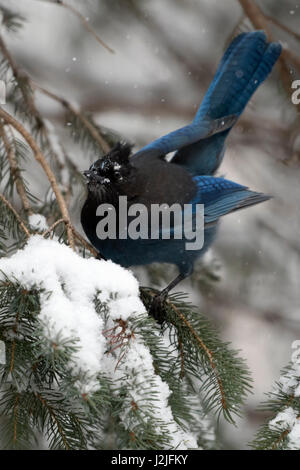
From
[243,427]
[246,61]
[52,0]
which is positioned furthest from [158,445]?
[243,427]

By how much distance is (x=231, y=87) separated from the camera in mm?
2982

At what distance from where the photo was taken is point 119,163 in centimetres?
237

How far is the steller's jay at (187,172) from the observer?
2326mm

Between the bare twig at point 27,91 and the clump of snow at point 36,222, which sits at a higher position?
the bare twig at point 27,91

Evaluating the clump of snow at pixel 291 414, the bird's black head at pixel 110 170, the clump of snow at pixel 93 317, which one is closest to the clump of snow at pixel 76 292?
the clump of snow at pixel 93 317

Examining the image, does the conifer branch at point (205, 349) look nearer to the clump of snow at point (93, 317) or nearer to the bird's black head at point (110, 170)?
the clump of snow at point (93, 317)

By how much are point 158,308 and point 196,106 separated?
2.44 meters

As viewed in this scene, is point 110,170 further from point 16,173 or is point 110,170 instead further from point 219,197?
point 219,197

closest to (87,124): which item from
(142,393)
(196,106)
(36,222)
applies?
(36,222)

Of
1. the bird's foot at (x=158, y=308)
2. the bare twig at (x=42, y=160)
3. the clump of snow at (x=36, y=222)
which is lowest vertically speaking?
the bird's foot at (x=158, y=308)

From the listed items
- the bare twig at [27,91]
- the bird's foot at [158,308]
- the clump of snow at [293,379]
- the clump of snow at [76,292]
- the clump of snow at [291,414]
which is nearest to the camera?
the clump of snow at [76,292]

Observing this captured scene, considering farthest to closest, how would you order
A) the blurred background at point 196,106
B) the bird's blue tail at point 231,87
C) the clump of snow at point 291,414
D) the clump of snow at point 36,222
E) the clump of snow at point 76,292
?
the blurred background at point 196,106 → the bird's blue tail at point 231,87 → the clump of snow at point 36,222 → the clump of snow at point 291,414 → the clump of snow at point 76,292

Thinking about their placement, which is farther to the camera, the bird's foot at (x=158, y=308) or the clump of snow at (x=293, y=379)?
the bird's foot at (x=158, y=308)

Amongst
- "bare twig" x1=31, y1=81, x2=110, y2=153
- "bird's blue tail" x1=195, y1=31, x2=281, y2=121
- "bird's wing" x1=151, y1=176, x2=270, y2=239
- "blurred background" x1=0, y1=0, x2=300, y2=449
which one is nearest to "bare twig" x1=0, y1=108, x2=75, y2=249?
"bare twig" x1=31, y1=81, x2=110, y2=153
